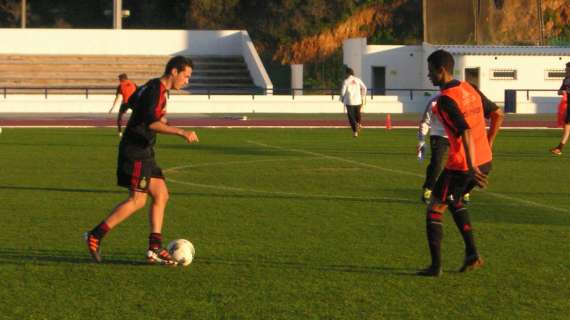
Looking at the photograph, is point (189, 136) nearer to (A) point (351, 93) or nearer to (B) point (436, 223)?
(B) point (436, 223)

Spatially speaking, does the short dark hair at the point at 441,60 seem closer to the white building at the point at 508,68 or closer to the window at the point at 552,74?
the white building at the point at 508,68

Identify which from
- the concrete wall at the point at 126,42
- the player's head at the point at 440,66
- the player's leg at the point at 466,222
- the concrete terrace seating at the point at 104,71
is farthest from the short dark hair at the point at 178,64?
the concrete wall at the point at 126,42

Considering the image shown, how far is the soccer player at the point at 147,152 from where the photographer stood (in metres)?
10.5

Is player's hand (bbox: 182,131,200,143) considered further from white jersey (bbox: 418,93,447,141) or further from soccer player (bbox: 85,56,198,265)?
white jersey (bbox: 418,93,447,141)

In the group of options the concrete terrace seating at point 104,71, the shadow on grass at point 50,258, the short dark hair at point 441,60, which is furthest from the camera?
the concrete terrace seating at point 104,71

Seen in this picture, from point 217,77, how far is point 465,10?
13777 mm

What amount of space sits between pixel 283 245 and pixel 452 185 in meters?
2.45

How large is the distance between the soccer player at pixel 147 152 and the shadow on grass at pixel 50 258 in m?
0.16

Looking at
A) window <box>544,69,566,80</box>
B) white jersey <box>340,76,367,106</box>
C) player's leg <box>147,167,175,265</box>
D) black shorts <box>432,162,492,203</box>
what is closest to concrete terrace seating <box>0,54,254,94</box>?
window <box>544,69,566,80</box>

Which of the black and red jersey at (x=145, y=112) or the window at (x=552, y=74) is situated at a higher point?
the window at (x=552, y=74)

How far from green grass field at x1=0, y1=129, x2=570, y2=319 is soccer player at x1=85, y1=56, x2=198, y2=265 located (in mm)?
253

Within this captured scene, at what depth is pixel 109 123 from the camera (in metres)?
41.3

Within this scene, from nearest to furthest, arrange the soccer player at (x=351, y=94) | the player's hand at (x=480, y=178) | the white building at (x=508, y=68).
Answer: the player's hand at (x=480, y=178) < the soccer player at (x=351, y=94) < the white building at (x=508, y=68)

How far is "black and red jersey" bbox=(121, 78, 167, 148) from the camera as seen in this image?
34.3 ft
